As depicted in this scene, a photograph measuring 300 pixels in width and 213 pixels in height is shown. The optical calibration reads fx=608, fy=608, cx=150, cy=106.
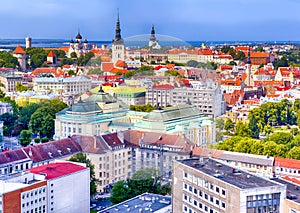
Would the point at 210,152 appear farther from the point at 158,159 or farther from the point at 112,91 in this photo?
the point at 112,91

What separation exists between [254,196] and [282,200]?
1.12 meters

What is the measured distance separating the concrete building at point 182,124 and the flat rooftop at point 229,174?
1819 centimetres

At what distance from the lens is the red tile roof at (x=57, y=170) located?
2847 cm

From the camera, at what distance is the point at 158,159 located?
37.0 meters

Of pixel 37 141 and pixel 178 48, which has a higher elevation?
pixel 178 48

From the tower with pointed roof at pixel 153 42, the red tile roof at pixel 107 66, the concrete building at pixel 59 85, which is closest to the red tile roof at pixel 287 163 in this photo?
the concrete building at pixel 59 85

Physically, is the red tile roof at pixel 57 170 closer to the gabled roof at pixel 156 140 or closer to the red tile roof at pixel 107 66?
the gabled roof at pixel 156 140

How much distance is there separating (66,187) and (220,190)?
1017cm

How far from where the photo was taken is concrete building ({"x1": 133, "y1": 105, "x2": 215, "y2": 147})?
42688mm

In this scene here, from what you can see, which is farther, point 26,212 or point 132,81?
point 132,81

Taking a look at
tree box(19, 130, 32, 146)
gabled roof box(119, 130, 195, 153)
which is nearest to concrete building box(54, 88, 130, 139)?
tree box(19, 130, 32, 146)

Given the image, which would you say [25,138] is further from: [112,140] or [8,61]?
[8,61]

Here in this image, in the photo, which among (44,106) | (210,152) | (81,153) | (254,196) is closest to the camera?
(254,196)

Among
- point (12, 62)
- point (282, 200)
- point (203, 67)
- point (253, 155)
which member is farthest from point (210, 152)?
point (12, 62)
